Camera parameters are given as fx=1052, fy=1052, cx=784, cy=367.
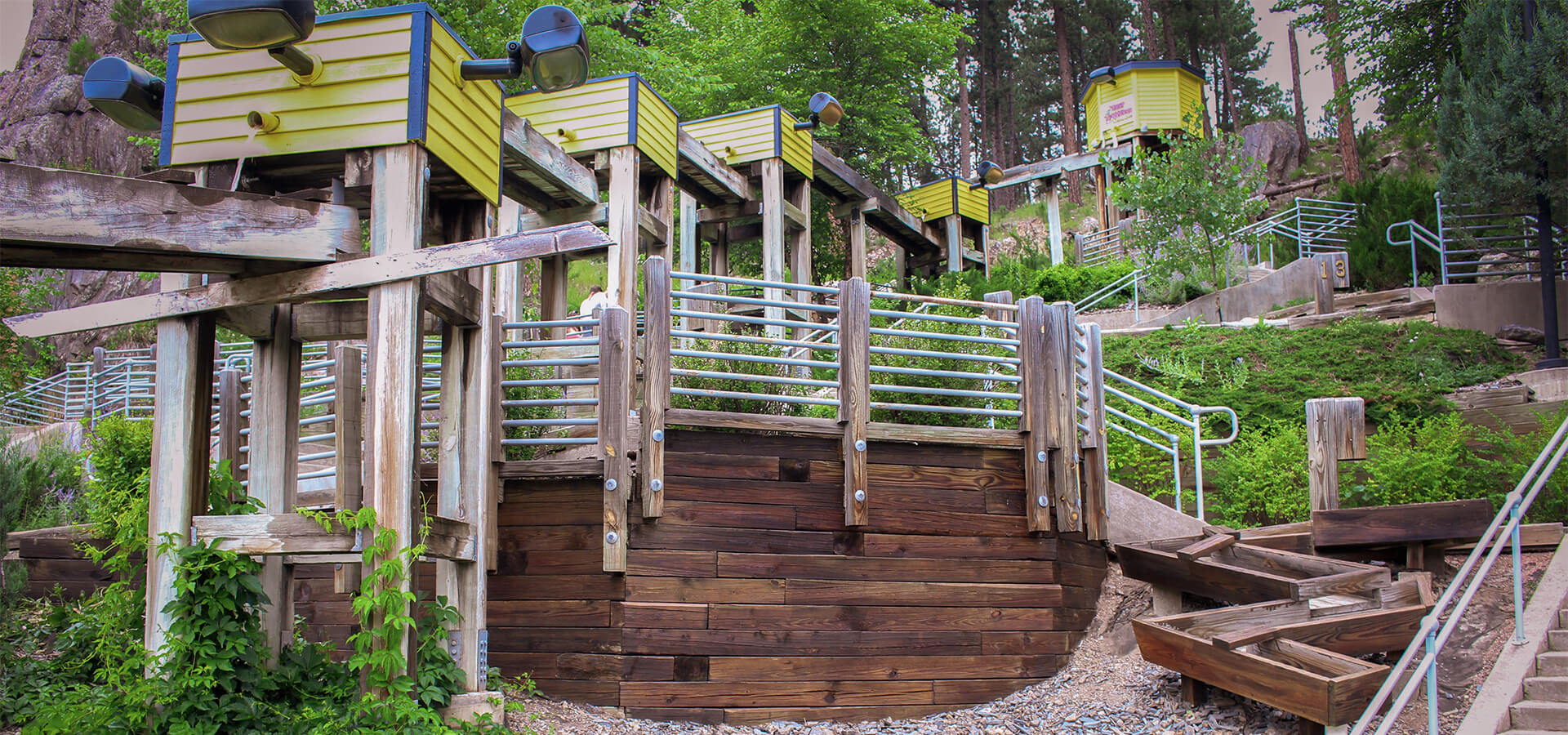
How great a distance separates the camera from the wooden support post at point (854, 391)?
745 centimetres

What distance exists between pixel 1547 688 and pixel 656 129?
8.74 meters

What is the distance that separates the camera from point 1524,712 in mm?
5844

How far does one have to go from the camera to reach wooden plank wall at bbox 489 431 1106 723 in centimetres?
695

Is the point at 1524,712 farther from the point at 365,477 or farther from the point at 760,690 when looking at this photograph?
the point at 365,477

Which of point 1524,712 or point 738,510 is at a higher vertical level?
point 738,510

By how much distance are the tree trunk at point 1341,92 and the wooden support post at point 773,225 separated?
11669 mm

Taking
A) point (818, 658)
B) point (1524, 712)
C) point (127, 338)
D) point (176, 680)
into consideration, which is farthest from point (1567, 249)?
point (127, 338)

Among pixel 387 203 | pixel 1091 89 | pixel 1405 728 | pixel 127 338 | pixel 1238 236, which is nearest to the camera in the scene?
pixel 387 203

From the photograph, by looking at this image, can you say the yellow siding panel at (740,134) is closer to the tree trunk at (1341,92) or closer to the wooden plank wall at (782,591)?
the wooden plank wall at (782,591)

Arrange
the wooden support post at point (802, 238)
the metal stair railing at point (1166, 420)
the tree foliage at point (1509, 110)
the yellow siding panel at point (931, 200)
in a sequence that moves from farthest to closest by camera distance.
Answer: the yellow siding panel at point (931, 200) → the wooden support post at point (802, 238) → the tree foliage at point (1509, 110) → the metal stair railing at point (1166, 420)

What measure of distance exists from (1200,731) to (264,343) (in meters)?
6.21

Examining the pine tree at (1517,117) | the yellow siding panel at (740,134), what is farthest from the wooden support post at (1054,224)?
the yellow siding panel at (740,134)

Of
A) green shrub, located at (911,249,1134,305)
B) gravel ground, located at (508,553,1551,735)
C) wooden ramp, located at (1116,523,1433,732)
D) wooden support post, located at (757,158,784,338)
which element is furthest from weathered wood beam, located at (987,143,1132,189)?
gravel ground, located at (508,553,1551,735)

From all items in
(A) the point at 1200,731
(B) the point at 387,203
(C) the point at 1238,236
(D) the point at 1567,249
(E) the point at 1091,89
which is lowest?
(A) the point at 1200,731
